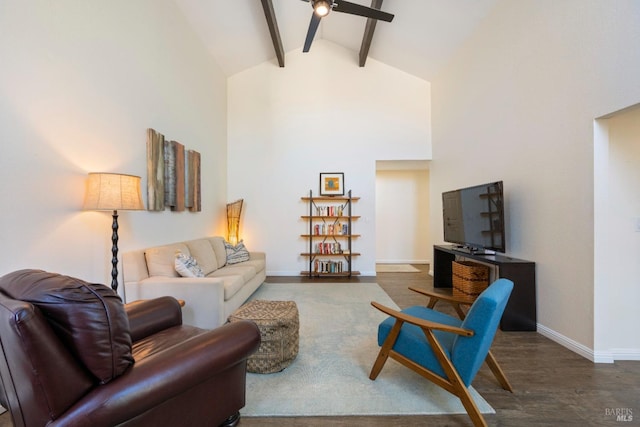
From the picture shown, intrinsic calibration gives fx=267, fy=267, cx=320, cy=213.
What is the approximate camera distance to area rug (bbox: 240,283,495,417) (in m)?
1.64

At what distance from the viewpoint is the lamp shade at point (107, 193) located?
81.5 inches

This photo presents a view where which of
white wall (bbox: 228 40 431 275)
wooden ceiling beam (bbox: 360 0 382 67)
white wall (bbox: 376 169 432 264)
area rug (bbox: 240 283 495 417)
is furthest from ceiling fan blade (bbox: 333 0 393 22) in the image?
white wall (bbox: 376 169 432 264)

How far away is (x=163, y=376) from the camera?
1056 mm

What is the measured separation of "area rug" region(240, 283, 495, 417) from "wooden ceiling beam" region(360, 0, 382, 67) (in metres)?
4.15

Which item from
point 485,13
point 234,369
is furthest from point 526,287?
point 485,13

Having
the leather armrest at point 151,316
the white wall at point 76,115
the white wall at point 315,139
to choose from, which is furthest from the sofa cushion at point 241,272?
the white wall at point 315,139

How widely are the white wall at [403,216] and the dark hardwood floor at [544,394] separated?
404 cm

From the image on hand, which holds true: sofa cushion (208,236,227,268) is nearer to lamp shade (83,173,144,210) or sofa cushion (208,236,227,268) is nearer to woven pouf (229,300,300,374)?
lamp shade (83,173,144,210)

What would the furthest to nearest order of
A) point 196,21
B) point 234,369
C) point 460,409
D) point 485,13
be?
point 196,21, point 485,13, point 460,409, point 234,369

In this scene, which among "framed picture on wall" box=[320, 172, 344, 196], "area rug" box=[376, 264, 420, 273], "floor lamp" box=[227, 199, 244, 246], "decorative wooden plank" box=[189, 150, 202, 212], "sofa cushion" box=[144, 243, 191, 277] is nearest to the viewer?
"sofa cushion" box=[144, 243, 191, 277]

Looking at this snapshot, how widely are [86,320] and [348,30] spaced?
540 centimetres

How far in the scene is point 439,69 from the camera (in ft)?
15.8

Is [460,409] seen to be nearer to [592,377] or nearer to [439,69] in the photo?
[592,377]

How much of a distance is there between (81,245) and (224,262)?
203cm
